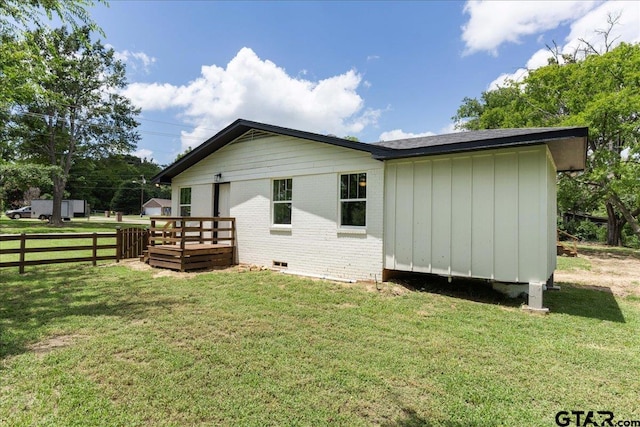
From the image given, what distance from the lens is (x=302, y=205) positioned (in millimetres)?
8867

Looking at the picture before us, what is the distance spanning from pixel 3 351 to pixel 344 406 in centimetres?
389

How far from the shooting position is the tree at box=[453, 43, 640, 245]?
575 inches

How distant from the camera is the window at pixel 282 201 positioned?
9.35 meters

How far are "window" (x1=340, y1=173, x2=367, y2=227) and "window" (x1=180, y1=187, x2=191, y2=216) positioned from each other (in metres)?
6.62

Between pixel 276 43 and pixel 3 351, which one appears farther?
pixel 276 43

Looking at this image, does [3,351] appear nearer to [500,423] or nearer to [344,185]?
[500,423]

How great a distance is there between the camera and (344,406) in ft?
9.20

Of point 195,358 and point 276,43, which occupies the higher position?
point 276,43

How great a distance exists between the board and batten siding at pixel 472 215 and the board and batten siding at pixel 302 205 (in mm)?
537

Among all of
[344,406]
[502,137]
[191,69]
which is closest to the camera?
[344,406]

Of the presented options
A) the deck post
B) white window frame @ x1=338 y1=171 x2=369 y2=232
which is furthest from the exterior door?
the deck post

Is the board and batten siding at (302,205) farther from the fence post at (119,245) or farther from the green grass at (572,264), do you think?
the green grass at (572,264)

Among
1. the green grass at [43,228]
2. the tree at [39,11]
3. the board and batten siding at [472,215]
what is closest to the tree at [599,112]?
the board and batten siding at [472,215]

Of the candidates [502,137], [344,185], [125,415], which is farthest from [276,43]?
[125,415]
